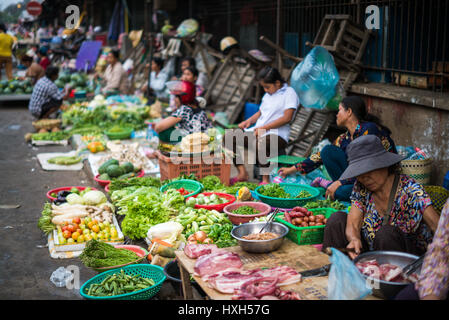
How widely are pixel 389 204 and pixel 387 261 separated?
504 mm

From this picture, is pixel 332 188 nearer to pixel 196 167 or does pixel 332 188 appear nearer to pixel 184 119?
pixel 196 167

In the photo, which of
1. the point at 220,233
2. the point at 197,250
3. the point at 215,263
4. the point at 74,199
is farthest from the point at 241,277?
the point at 74,199

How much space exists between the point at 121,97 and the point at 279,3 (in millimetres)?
4434

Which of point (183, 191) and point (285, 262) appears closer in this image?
point (285, 262)

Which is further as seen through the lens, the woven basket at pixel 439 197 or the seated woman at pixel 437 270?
the woven basket at pixel 439 197

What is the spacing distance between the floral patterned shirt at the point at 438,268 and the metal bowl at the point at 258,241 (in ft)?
3.61

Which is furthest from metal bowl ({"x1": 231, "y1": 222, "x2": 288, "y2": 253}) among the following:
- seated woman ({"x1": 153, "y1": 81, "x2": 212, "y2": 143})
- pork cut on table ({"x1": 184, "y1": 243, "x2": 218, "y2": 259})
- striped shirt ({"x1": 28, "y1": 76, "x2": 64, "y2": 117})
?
striped shirt ({"x1": 28, "y1": 76, "x2": 64, "y2": 117})

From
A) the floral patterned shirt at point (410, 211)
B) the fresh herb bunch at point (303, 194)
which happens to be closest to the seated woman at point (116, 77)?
the fresh herb bunch at point (303, 194)

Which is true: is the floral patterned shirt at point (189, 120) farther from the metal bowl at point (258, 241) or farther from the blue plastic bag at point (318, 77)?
the metal bowl at point (258, 241)

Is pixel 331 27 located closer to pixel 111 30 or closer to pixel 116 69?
pixel 116 69

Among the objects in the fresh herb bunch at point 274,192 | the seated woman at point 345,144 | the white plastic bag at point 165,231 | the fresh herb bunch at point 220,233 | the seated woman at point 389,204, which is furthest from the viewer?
the fresh herb bunch at point 274,192

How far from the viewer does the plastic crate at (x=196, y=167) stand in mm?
5836

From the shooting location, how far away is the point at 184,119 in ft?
20.1
